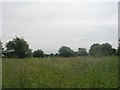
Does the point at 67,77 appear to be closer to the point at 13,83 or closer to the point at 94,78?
the point at 94,78

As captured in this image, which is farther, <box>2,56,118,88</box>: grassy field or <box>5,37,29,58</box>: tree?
<box>5,37,29,58</box>: tree

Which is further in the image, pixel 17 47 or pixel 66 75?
pixel 17 47

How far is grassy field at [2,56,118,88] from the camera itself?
5496mm

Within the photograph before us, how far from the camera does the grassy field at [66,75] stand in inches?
216

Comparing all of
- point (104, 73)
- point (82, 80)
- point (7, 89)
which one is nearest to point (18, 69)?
point (7, 89)

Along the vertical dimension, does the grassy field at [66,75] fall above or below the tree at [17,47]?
below

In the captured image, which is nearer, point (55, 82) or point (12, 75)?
point (55, 82)

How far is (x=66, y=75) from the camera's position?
6383mm

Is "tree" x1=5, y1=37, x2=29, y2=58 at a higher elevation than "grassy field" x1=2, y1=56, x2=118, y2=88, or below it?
higher

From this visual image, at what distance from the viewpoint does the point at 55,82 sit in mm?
5660

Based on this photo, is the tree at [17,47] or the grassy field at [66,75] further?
the tree at [17,47]

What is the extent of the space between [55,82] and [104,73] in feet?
5.67

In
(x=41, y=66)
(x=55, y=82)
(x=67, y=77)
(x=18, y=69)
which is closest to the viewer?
(x=55, y=82)

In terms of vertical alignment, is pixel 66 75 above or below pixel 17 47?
below
